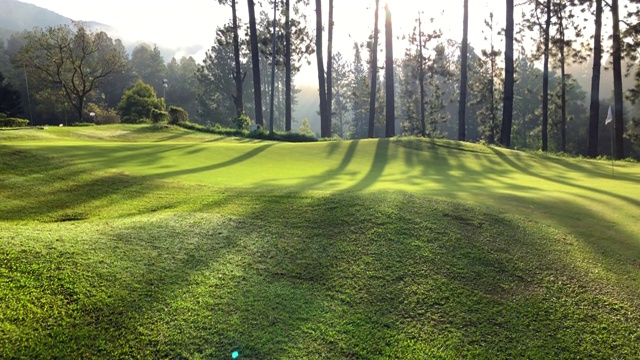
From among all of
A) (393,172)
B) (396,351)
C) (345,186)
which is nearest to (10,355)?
(396,351)

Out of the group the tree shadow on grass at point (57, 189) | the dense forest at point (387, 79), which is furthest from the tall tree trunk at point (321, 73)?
the tree shadow on grass at point (57, 189)

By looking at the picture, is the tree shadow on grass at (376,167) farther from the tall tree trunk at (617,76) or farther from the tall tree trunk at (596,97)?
the tall tree trunk at (617,76)

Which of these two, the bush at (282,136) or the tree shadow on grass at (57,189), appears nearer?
the tree shadow on grass at (57,189)

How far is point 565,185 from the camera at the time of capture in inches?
401

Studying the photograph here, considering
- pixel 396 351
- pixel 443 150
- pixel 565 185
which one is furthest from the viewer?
pixel 443 150

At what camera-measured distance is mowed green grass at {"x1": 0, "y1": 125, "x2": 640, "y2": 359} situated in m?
3.48

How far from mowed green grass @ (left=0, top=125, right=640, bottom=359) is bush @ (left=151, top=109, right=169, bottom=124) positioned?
1847 centimetres

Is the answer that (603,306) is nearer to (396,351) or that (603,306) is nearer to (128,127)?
(396,351)

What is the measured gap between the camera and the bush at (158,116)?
1022 inches

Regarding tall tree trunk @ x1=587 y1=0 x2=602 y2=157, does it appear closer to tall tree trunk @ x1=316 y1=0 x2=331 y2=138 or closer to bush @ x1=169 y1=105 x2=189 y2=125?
tall tree trunk @ x1=316 y1=0 x2=331 y2=138

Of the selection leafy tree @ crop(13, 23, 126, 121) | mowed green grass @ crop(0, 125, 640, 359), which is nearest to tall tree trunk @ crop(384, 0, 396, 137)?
mowed green grass @ crop(0, 125, 640, 359)

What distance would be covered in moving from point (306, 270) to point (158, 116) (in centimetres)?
2431

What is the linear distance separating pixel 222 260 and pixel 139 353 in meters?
1.49

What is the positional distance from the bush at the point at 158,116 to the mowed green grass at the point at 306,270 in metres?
18.5
